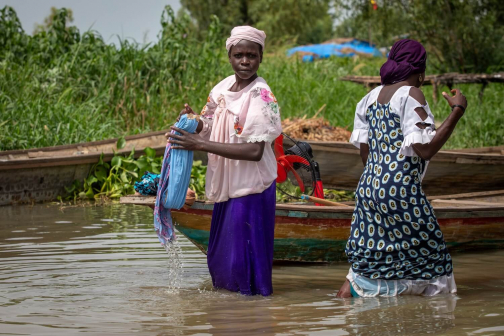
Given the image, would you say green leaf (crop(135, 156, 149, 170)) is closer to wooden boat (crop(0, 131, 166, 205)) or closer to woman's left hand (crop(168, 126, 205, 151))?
wooden boat (crop(0, 131, 166, 205))

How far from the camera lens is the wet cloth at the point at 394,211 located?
3670 mm

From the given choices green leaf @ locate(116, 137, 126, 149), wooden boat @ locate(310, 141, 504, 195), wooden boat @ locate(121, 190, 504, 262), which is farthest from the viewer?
green leaf @ locate(116, 137, 126, 149)

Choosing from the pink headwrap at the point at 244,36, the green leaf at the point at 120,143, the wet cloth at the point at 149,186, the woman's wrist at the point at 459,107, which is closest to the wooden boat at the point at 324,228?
the wet cloth at the point at 149,186

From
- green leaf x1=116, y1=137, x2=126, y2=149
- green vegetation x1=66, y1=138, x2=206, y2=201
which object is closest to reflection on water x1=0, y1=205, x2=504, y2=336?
green vegetation x1=66, y1=138, x2=206, y2=201

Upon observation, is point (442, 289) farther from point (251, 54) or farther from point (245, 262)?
point (251, 54)

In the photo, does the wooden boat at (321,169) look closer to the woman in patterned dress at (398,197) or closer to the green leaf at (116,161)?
the green leaf at (116,161)

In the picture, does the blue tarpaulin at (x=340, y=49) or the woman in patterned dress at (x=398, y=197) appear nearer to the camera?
the woman in patterned dress at (x=398, y=197)

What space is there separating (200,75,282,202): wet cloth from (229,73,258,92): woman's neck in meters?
0.02

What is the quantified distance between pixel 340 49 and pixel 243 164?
916 inches

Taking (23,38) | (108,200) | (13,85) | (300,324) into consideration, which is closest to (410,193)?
(300,324)

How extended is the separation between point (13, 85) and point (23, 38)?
184 cm

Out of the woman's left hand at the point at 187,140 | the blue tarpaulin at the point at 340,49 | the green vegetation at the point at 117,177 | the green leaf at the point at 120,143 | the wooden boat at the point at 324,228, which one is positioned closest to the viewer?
the woman's left hand at the point at 187,140

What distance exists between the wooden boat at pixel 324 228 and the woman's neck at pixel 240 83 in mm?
1025

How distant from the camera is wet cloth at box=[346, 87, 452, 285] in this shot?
3.67 m
